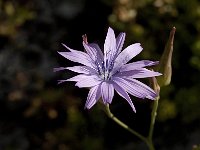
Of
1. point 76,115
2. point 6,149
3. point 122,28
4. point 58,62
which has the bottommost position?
point 6,149

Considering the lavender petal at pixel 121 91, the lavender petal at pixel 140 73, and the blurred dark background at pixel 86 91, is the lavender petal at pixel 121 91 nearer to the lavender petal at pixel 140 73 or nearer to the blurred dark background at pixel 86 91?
the lavender petal at pixel 140 73

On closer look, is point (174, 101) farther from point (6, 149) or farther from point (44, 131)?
point (6, 149)

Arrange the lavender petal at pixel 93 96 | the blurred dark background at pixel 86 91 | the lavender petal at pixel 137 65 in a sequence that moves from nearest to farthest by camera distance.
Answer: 1. the lavender petal at pixel 93 96
2. the lavender petal at pixel 137 65
3. the blurred dark background at pixel 86 91

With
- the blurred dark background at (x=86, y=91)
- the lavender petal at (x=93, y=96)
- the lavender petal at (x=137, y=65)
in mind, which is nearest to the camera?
the lavender petal at (x=93, y=96)

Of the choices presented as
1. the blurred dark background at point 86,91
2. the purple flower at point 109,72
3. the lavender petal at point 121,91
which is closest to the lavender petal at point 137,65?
the purple flower at point 109,72

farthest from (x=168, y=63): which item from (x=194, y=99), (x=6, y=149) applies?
(x=6, y=149)

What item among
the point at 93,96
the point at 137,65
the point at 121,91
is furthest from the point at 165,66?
the point at 93,96

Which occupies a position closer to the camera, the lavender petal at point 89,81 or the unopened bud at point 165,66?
the lavender petal at point 89,81

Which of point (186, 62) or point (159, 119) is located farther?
point (186, 62)
